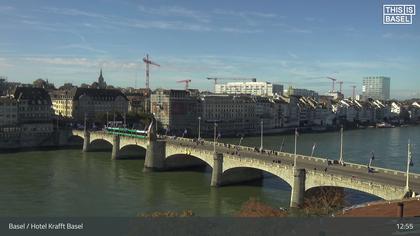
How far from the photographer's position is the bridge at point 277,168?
3634 centimetres

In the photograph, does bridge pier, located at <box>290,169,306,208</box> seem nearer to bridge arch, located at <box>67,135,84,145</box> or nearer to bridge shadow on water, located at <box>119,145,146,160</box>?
bridge shadow on water, located at <box>119,145,146,160</box>

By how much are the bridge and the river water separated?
1744mm

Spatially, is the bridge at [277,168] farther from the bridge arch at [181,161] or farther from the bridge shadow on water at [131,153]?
the bridge shadow on water at [131,153]

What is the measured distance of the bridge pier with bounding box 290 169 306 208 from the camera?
40312 millimetres

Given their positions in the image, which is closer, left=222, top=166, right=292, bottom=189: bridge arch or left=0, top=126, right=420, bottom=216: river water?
left=0, top=126, right=420, bottom=216: river water

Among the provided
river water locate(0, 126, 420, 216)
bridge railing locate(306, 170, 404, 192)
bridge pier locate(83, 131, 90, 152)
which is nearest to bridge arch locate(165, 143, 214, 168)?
river water locate(0, 126, 420, 216)

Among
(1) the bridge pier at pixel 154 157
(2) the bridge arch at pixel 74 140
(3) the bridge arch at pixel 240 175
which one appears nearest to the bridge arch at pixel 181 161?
(1) the bridge pier at pixel 154 157

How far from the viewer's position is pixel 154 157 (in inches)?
2462

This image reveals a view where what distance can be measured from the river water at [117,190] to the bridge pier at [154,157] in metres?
1.38

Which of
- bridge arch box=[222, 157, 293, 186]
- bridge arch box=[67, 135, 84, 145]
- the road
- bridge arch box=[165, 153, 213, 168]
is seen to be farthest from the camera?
bridge arch box=[67, 135, 84, 145]

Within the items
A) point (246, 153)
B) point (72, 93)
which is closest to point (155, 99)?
point (72, 93)

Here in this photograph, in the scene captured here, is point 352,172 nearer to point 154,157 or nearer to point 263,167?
point 263,167

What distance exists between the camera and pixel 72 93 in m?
126

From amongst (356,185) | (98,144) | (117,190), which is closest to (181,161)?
(117,190)
